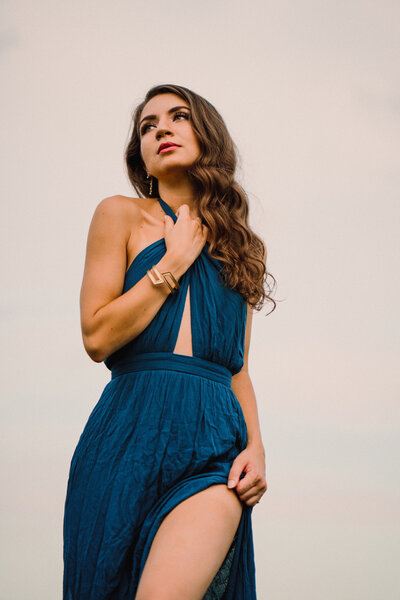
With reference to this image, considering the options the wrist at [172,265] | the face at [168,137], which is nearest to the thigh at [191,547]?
the wrist at [172,265]

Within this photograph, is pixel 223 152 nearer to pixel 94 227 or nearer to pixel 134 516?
pixel 94 227

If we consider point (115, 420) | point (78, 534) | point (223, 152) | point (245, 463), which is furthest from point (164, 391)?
point (223, 152)

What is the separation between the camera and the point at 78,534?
7.64ft

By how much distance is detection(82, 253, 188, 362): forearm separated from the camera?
234 cm

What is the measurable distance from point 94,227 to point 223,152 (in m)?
0.59

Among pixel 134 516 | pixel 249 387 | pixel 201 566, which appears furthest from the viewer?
pixel 249 387

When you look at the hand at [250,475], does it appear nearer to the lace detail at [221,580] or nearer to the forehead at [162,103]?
the lace detail at [221,580]

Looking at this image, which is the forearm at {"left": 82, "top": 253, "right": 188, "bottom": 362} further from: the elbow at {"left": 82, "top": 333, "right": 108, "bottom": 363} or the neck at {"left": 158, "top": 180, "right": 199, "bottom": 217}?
the neck at {"left": 158, "top": 180, "right": 199, "bottom": 217}

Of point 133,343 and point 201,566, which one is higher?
point 133,343

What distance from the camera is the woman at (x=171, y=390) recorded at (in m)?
2.20

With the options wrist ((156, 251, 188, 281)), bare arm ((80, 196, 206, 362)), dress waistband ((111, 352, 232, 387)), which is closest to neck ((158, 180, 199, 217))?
bare arm ((80, 196, 206, 362))

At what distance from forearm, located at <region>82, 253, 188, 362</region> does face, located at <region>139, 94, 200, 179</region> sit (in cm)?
50

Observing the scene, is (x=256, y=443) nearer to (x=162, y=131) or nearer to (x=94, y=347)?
(x=94, y=347)

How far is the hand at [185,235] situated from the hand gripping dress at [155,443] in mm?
52
